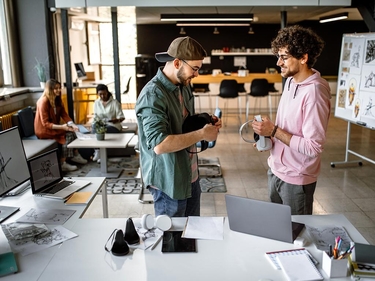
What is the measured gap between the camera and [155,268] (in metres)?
1.70

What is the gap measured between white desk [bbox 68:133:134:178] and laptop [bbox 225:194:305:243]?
3.34 m

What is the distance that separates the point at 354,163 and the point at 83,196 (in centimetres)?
472

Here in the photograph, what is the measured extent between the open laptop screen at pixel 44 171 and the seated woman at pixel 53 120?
2.72 metres

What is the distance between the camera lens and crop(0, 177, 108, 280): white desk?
1.69 m

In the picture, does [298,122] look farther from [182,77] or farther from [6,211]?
[6,211]

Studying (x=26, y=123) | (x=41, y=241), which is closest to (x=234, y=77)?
(x=26, y=123)

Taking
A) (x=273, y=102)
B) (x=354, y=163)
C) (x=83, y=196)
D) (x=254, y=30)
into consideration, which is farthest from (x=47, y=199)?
(x=254, y=30)

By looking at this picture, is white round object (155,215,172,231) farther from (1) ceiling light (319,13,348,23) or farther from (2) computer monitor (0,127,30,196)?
(1) ceiling light (319,13,348,23)

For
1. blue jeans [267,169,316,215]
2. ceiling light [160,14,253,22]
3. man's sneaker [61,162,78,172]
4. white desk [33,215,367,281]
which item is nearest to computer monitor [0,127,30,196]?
white desk [33,215,367,281]

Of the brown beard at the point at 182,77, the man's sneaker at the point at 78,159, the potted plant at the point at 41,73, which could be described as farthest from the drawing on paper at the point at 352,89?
the potted plant at the point at 41,73

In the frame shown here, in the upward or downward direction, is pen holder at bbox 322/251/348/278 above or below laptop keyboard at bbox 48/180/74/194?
above

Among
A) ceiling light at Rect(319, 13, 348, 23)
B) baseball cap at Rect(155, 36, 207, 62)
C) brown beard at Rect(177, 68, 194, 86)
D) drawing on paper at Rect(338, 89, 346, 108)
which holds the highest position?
ceiling light at Rect(319, 13, 348, 23)

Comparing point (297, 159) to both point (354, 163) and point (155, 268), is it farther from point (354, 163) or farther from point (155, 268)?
point (354, 163)

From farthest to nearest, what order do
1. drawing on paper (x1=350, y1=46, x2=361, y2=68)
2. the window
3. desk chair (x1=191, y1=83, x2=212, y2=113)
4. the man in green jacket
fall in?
1. desk chair (x1=191, y1=83, x2=212, y2=113)
2. the window
3. drawing on paper (x1=350, y1=46, x2=361, y2=68)
4. the man in green jacket
